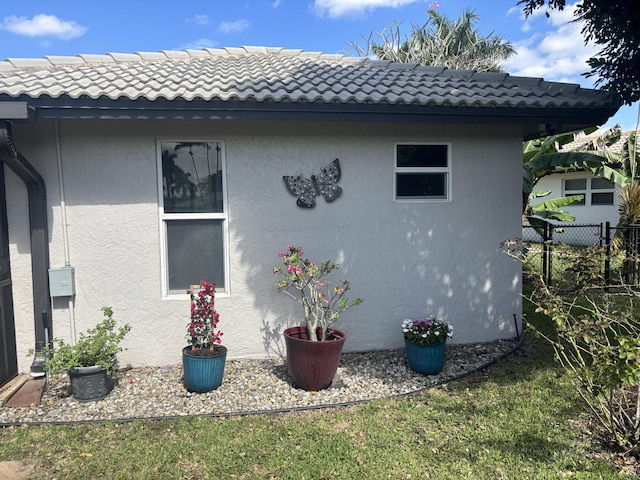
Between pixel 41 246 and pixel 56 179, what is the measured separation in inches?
31.4

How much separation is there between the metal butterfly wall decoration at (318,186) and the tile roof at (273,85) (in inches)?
32.7

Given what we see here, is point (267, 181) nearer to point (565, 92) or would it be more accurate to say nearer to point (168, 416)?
point (168, 416)

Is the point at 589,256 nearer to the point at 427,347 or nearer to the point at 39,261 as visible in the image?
the point at 427,347

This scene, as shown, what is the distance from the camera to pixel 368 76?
6.08 metres

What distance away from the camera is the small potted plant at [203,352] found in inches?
180

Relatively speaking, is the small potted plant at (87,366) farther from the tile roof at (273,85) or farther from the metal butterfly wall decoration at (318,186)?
the metal butterfly wall decoration at (318,186)

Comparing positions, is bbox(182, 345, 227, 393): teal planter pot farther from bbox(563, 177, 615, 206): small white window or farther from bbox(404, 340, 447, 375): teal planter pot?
bbox(563, 177, 615, 206): small white window

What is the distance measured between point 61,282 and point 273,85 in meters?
3.40

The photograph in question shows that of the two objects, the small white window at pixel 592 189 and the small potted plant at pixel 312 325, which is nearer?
the small potted plant at pixel 312 325

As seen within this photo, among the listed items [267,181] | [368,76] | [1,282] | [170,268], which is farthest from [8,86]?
[368,76]

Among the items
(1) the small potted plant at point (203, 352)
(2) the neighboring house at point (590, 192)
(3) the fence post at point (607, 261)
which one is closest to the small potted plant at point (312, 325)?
(1) the small potted plant at point (203, 352)

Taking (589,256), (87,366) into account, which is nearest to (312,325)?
(87,366)

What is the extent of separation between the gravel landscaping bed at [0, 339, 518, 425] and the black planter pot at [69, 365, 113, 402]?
0.08 meters

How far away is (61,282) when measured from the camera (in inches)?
197
